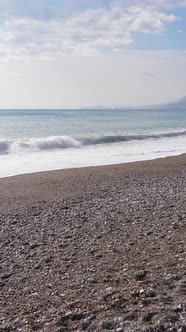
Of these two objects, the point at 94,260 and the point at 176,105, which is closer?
the point at 94,260

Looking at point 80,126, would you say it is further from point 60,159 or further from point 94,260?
point 94,260

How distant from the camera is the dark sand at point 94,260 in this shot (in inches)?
167

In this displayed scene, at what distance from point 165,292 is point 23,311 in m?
1.31

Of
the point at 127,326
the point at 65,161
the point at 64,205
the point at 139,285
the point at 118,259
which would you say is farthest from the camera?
the point at 65,161

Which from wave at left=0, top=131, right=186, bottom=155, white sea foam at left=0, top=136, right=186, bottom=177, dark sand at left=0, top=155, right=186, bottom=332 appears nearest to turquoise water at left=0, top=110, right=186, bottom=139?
wave at left=0, top=131, right=186, bottom=155

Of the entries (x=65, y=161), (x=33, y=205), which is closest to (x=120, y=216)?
(x=33, y=205)

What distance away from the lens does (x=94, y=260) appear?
19.2 ft

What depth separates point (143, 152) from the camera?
75.9 ft

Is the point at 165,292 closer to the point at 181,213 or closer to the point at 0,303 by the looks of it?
the point at 0,303

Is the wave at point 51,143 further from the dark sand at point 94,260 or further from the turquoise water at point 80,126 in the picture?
the dark sand at point 94,260

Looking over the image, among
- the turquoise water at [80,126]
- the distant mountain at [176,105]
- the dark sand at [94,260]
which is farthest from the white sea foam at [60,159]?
the distant mountain at [176,105]

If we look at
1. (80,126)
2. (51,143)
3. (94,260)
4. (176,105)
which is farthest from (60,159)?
(176,105)

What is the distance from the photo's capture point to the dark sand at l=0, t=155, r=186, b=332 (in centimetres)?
424

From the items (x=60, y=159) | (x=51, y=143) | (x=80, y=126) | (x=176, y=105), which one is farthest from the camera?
(x=176, y=105)
